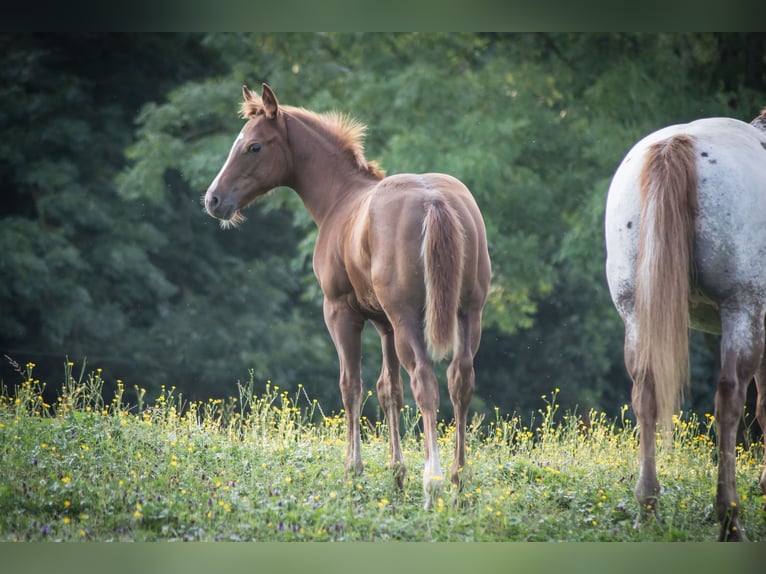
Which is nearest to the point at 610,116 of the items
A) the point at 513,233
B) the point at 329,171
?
the point at 513,233

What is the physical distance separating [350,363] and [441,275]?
1440mm

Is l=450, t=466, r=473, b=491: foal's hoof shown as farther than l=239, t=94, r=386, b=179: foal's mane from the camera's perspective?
No

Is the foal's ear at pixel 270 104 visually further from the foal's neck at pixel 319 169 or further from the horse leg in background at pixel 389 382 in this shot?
the horse leg in background at pixel 389 382

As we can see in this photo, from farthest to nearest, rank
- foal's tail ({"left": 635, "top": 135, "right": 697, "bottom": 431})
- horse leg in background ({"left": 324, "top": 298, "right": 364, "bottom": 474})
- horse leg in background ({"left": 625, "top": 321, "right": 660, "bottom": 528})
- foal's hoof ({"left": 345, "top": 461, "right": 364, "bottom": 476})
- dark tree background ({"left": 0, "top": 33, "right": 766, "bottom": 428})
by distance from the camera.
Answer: dark tree background ({"left": 0, "top": 33, "right": 766, "bottom": 428}), horse leg in background ({"left": 324, "top": 298, "right": 364, "bottom": 474}), foal's hoof ({"left": 345, "top": 461, "right": 364, "bottom": 476}), horse leg in background ({"left": 625, "top": 321, "right": 660, "bottom": 528}), foal's tail ({"left": 635, "top": 135, "right": 697, "bottom": 431})

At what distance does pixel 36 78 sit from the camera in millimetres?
16141

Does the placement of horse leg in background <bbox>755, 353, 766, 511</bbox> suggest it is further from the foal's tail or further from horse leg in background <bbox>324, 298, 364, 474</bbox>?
horse leg in background <bbox>324, 298, 364, 474</bbox>

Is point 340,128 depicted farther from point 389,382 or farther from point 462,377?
point 462,377

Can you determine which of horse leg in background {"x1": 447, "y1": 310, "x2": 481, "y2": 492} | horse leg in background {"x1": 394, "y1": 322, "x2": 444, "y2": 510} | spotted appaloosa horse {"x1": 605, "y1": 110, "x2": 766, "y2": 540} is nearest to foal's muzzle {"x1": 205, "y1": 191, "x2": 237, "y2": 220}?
horse leg in background {"x1": 394, "y1": 322, "x2": 444, "y2": 510}

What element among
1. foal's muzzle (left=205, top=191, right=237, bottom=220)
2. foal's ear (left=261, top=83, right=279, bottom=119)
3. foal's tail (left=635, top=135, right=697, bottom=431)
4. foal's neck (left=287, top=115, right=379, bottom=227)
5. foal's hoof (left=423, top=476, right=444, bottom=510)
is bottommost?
foal's hoof (left=423, top=476, right=444, bottom=510)

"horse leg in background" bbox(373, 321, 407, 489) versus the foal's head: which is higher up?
the foal's head

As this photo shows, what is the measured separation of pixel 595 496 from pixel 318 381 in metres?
10.8

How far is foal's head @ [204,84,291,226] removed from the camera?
7.36 m

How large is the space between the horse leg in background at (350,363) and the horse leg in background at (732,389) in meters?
2.55

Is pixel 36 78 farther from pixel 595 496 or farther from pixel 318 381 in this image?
pixel 595 496
